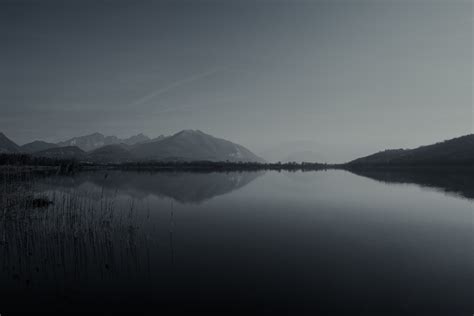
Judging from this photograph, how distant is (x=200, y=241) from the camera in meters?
24.5

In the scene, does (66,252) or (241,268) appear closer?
(241,268)

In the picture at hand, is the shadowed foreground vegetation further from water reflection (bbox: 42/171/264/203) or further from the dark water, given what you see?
water reflection (bbox: 42/171/264/203)

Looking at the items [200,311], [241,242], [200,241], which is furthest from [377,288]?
[200,241]

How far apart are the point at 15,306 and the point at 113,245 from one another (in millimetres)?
8657

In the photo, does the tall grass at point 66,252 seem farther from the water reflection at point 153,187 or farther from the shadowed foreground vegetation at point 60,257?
the water reflection at point 153,187

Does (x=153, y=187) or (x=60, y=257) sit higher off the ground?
(x=153, y=187)

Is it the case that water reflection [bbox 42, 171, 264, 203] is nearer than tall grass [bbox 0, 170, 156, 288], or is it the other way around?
tall grass [bbox 0, 170, 156, 288]

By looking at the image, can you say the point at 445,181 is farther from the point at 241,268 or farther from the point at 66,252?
the point at 66,252

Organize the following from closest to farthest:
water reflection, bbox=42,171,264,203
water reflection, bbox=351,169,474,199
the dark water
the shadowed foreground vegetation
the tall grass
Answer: the dark water → the shadowed foreground vegetation → the tall grass → water reflection, bbox=42,171,264,203 → water reflection, bbox=351,169,474,199

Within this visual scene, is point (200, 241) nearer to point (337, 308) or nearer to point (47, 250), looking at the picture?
point (47, 250)

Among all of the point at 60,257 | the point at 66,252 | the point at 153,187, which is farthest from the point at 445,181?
the point at 60,257

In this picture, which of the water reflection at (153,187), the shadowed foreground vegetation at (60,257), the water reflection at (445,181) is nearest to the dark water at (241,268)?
the shadowed foreground vegetation at (60,257)

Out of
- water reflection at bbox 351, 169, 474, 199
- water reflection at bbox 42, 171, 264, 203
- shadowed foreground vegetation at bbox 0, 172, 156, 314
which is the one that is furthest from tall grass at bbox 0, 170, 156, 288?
water reflection at bbox 351, 169, 474, 199

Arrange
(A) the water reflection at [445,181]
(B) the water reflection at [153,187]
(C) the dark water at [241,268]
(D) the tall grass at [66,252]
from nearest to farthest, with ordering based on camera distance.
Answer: (C) the dark water at [241,268]
(D) the tall grass at [66,252]
(B) the water reflection at [153,187]
(A) the water reflection at [445,181]
